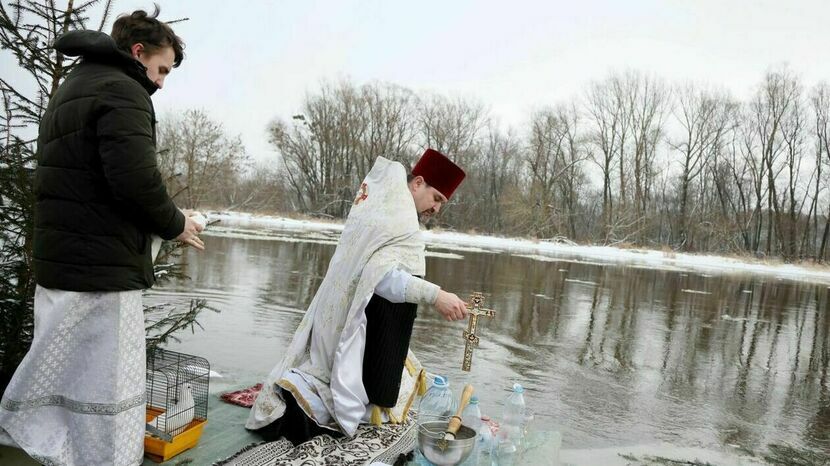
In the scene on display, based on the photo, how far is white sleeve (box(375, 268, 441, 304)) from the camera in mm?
3424

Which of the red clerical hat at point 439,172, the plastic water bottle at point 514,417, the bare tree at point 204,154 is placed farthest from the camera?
the bare tree at point 204,154

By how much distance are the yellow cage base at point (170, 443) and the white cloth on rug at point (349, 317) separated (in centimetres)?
36

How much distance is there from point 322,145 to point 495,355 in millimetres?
47841

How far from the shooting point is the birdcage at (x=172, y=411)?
10.4ft

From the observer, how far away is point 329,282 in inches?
149

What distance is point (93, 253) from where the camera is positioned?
245 centimetres

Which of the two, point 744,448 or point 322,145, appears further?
point 322,145

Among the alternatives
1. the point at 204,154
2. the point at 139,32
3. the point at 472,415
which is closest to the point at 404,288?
the point at 472,415

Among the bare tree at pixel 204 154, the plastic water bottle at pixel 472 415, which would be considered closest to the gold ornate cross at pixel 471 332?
the plastic water bottle at pixel 472 415

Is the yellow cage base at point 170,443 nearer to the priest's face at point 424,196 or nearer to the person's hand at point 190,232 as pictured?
the person's hand at point 190,232

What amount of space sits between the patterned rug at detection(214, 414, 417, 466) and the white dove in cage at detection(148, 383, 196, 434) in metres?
0.36

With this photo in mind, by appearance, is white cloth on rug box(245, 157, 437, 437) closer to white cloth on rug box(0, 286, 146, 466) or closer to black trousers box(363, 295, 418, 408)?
black trousers box(363, 295, 418, 408)

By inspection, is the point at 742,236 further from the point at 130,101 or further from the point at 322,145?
the point at 130,101

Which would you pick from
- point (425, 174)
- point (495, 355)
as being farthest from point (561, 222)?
point (425, 174)
